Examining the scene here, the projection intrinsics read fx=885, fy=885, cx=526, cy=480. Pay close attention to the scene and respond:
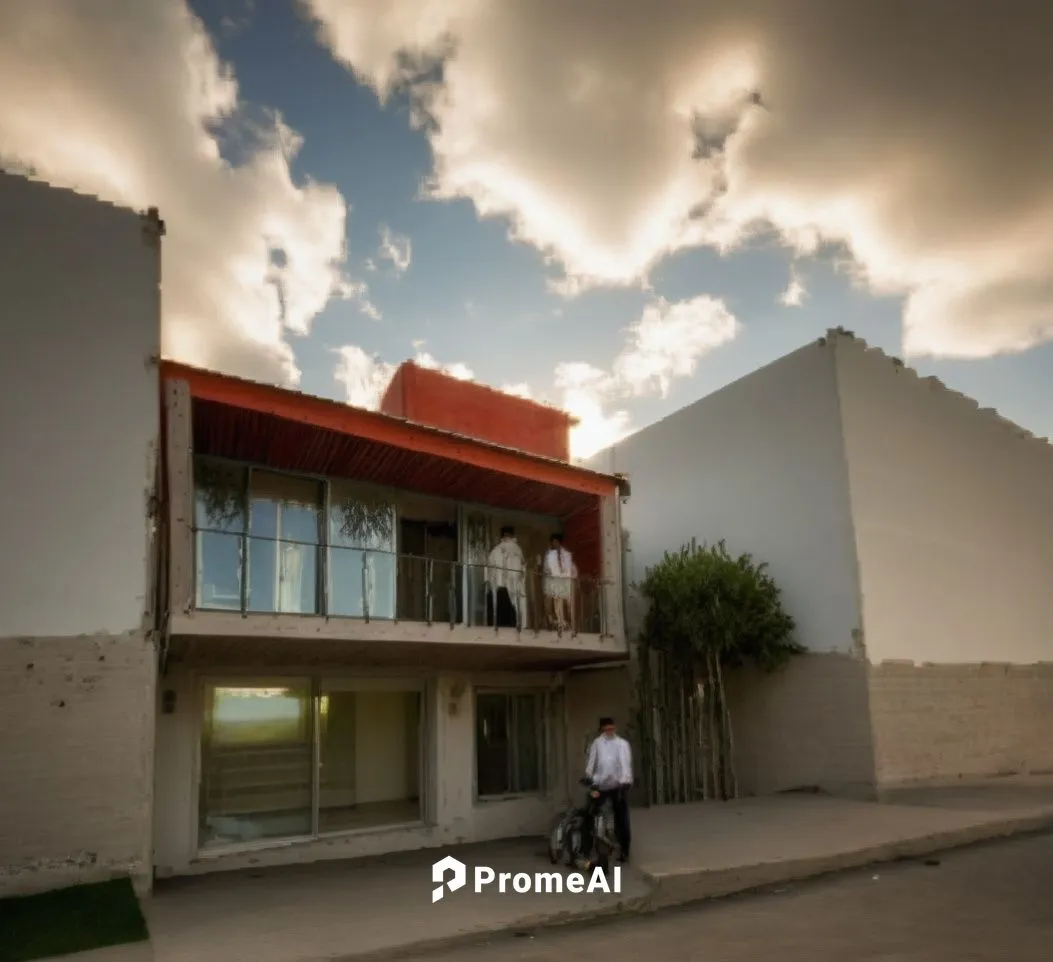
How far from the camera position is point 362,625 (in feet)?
35.3

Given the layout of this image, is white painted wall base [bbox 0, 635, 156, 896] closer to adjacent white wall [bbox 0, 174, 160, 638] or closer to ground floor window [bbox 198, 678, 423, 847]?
adjacent white wall [bbox 0, 174, 160, 638]

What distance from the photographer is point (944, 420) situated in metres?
16.7

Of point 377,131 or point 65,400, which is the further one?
point 377,131

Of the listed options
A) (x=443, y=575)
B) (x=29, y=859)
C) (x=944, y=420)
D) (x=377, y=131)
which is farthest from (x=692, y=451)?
(x=29, y=859)

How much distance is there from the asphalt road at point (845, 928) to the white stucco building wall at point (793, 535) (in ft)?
15.0

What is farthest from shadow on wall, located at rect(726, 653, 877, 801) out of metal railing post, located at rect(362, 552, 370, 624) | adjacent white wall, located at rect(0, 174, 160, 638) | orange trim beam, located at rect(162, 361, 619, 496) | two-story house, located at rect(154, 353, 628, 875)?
adjacent white wall, located at rect(0, 174, 160, 638)

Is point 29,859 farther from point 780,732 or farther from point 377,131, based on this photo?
point 780,732

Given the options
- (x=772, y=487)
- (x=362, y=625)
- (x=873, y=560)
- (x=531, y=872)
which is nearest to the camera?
(x=531, y=872)

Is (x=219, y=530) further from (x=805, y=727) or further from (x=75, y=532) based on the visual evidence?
(x=805, y=727)

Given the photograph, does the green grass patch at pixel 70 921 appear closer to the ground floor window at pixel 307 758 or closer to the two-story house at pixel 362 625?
the two-story house at pixel 362 625

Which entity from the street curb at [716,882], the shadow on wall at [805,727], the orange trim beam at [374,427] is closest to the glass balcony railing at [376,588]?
the orange trim beam at [374,427]

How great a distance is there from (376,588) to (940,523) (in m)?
10.3

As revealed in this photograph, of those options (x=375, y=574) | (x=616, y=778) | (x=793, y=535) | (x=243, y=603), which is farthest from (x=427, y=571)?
(x=793, y=535)

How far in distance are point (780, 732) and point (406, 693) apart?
624cm
